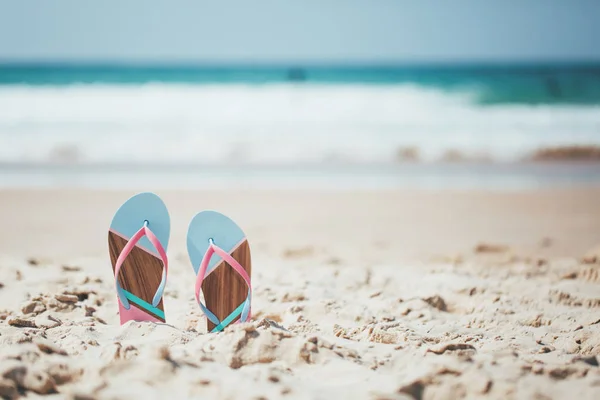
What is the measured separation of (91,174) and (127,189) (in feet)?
3.68

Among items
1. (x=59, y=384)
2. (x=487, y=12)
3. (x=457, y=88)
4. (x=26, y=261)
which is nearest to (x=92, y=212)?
(x=26, y=261)

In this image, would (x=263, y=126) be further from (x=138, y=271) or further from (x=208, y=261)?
(x=208, y=261)

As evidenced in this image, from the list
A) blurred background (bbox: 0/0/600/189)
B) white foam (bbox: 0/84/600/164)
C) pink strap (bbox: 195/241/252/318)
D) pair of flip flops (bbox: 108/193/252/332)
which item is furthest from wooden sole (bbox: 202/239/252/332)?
white foam (bbox: 0/84/600/164)

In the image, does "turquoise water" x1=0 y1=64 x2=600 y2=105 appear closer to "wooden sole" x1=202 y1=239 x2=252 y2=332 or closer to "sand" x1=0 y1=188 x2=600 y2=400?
"sand" x1=0 y1=188 x2=600 y2=400

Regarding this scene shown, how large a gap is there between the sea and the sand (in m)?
1.65

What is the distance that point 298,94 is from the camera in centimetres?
1848

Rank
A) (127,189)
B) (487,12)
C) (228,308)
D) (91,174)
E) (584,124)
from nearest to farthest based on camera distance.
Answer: (228,308), (127,189), (91,174), (584,124), (487,12)

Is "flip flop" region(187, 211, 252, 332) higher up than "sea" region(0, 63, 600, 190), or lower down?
lower down

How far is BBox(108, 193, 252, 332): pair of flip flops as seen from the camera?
2.06 meters

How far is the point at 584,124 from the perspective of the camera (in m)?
11.3

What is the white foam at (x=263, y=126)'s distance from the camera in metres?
8.70

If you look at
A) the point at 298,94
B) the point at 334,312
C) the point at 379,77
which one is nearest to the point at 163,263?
the point at 334,312

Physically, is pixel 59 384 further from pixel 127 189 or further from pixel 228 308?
pixel 127 189

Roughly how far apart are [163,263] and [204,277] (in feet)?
0.61
